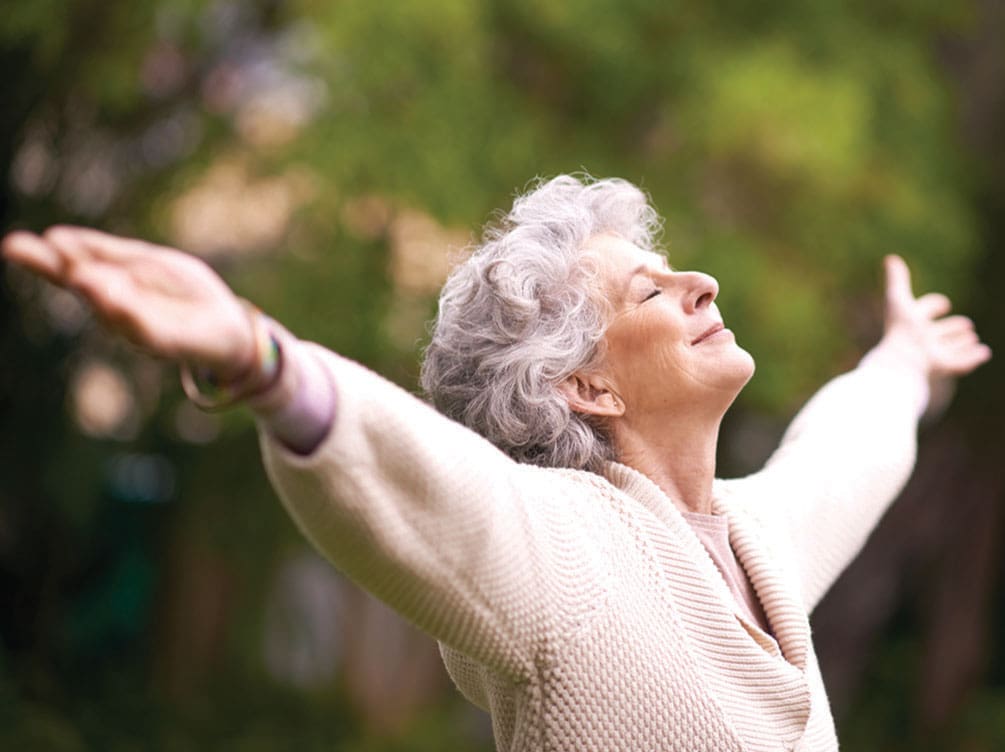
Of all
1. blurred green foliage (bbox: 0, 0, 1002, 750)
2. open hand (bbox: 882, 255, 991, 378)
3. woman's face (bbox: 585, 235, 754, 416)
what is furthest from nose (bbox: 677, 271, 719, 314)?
blurred green foliage (bbox: 0, 0, 1002, 750)

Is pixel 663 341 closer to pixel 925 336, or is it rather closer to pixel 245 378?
pixel 245 378

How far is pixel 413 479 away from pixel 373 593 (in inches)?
5.7

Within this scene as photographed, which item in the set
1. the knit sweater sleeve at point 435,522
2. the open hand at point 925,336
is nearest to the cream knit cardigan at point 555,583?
the knit sweater sleeve at point 435,522

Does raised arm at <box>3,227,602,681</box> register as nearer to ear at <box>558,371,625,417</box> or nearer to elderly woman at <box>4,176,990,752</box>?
elderly woman at <box>4,176,990,752</box>

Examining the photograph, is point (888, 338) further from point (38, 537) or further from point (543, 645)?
point (38, 537)

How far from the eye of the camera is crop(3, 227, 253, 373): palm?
3.66 ft

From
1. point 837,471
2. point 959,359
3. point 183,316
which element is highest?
point 959,359

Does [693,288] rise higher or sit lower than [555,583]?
higher

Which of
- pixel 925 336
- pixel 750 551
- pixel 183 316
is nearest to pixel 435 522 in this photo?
pixel 183 316

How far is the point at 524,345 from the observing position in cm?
179

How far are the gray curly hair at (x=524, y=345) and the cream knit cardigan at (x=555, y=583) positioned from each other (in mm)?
99

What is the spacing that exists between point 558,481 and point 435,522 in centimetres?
30

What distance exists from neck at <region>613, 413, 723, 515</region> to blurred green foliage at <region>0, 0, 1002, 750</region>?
3.10 metres

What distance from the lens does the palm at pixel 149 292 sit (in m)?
1.12
